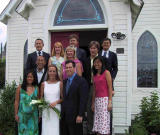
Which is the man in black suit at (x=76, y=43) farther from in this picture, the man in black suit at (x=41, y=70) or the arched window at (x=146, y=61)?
the arched window at (x=146, y=61)

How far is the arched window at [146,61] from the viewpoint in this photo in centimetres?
910

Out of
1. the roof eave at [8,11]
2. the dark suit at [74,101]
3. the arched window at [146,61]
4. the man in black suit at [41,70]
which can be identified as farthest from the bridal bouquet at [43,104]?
the roof eave at [8,11]

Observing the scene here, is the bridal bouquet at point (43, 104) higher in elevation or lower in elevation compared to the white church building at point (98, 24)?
lower

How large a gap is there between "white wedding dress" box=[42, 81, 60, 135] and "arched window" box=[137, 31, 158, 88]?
5.68 metres

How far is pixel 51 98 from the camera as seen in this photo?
13.7ft

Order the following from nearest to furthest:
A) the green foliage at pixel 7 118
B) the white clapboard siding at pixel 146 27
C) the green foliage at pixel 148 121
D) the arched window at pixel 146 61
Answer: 1. the green foliage at pixel 148 121
2. the green foliage at pixel 7 118
3. the white clapboard siding at pixel 146 27
4. the arched window at pixel 146 61

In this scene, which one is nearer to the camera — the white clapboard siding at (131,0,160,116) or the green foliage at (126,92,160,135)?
the green foliage at (126,92,160,135)

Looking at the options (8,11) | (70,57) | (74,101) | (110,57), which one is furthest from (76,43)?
(8,11)

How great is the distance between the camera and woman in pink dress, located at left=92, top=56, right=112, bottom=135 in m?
4.29

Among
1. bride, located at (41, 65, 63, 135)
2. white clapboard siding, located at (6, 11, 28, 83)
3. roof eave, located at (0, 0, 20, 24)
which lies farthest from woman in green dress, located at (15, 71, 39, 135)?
roof eave, located at (0, 0, 20, 24)

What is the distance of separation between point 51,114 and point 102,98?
103 cm

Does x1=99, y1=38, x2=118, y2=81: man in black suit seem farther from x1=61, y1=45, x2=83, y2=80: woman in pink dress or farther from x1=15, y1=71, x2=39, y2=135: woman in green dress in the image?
x1=15, y1=71, x2=39, y2=135: woman in green dress

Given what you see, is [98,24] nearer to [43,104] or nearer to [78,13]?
[78,13]

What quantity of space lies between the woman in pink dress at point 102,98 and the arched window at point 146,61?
16.9 feet
